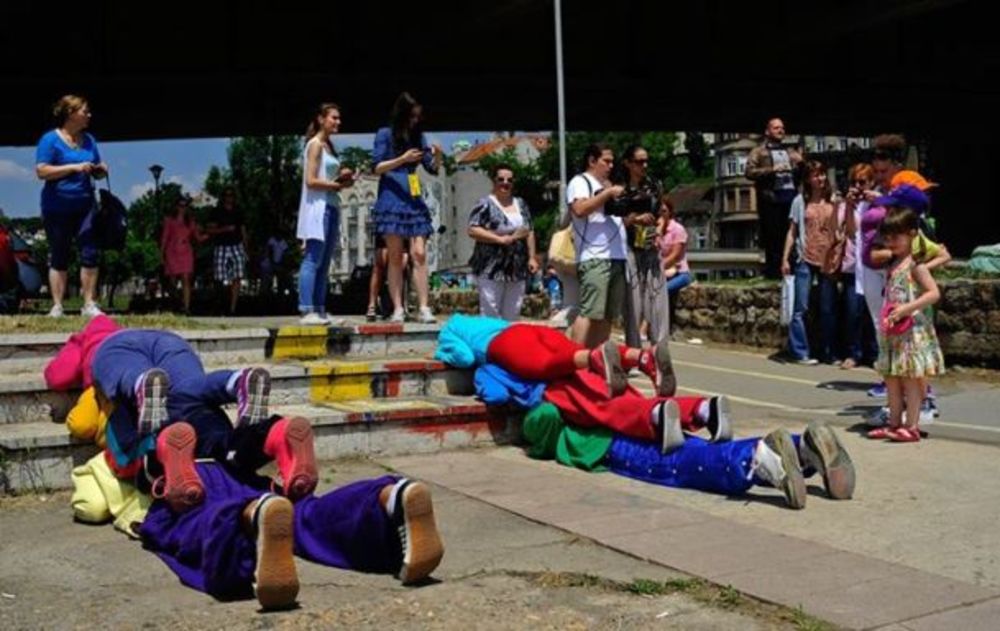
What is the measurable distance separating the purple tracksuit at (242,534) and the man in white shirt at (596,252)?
3741mm

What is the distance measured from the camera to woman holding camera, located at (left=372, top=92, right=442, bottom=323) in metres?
8.69

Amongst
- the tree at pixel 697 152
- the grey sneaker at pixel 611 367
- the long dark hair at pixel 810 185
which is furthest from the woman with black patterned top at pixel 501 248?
the tree at pixel 697 152

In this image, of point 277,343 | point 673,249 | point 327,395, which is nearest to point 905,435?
point 327,395

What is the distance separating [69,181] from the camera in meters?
8.30

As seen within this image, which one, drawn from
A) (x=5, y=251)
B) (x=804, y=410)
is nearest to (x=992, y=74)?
(x=804, y=410)

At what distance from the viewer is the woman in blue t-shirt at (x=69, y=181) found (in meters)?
8.14

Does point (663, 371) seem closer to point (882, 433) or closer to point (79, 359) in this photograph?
point (882, 433)

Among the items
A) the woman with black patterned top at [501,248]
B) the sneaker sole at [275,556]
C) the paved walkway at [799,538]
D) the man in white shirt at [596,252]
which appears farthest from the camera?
the woman with black patterned top at [501,248]

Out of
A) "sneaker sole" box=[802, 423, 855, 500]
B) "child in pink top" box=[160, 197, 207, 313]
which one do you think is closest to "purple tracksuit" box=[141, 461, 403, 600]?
"sneaker sole" box=[802, 423, 855, 500]

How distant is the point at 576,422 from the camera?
21.1 ft

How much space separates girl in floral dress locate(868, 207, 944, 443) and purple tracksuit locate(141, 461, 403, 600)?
4.09 m

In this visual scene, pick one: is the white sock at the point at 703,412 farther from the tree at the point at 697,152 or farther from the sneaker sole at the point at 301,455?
the tree at the point at 697,152

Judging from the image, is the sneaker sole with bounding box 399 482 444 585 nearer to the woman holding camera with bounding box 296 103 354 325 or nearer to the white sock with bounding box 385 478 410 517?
the white sock with bounding box 385 478 410 517

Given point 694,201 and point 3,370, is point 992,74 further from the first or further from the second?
point 694,201
